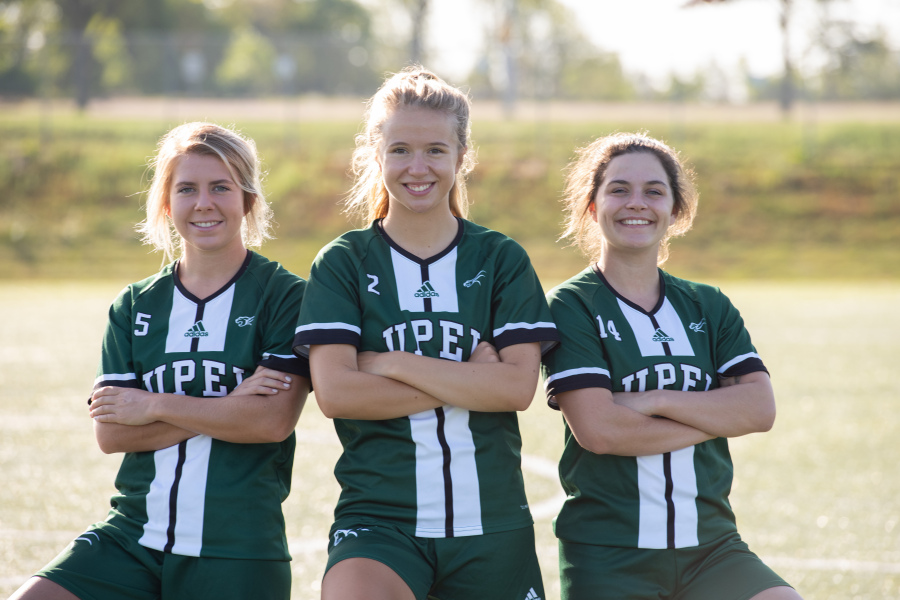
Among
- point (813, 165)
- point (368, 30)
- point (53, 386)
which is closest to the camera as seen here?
point (53, 386)

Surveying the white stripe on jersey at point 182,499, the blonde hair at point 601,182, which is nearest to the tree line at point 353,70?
the blonde hair at point 601,182

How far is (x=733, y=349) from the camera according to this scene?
3.04 metres

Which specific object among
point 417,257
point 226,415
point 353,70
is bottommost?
point 226,415

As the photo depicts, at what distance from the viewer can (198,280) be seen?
10.1 feet

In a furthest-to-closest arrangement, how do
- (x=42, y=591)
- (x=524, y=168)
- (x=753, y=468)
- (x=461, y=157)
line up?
(x=524, y=168), (x=753, y=468), (x=461, y=157), (x=42, y=591)

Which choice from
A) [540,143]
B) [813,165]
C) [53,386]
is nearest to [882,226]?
[813,165]

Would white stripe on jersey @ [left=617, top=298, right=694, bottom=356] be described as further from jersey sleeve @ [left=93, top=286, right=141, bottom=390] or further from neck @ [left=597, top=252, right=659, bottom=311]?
jersey sleeve @ [left=93, top=286, right=141, bottom=390]

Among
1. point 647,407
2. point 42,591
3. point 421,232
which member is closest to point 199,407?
point 42,591

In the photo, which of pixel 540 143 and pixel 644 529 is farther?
pixel 540 143

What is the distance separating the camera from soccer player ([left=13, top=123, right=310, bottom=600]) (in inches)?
108

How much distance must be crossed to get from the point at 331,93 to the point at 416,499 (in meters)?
26.4

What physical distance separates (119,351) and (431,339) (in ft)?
3.46

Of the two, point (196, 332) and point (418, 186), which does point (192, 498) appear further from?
point (418, 186)

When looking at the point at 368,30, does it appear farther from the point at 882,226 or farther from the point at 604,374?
the point at 604,374
